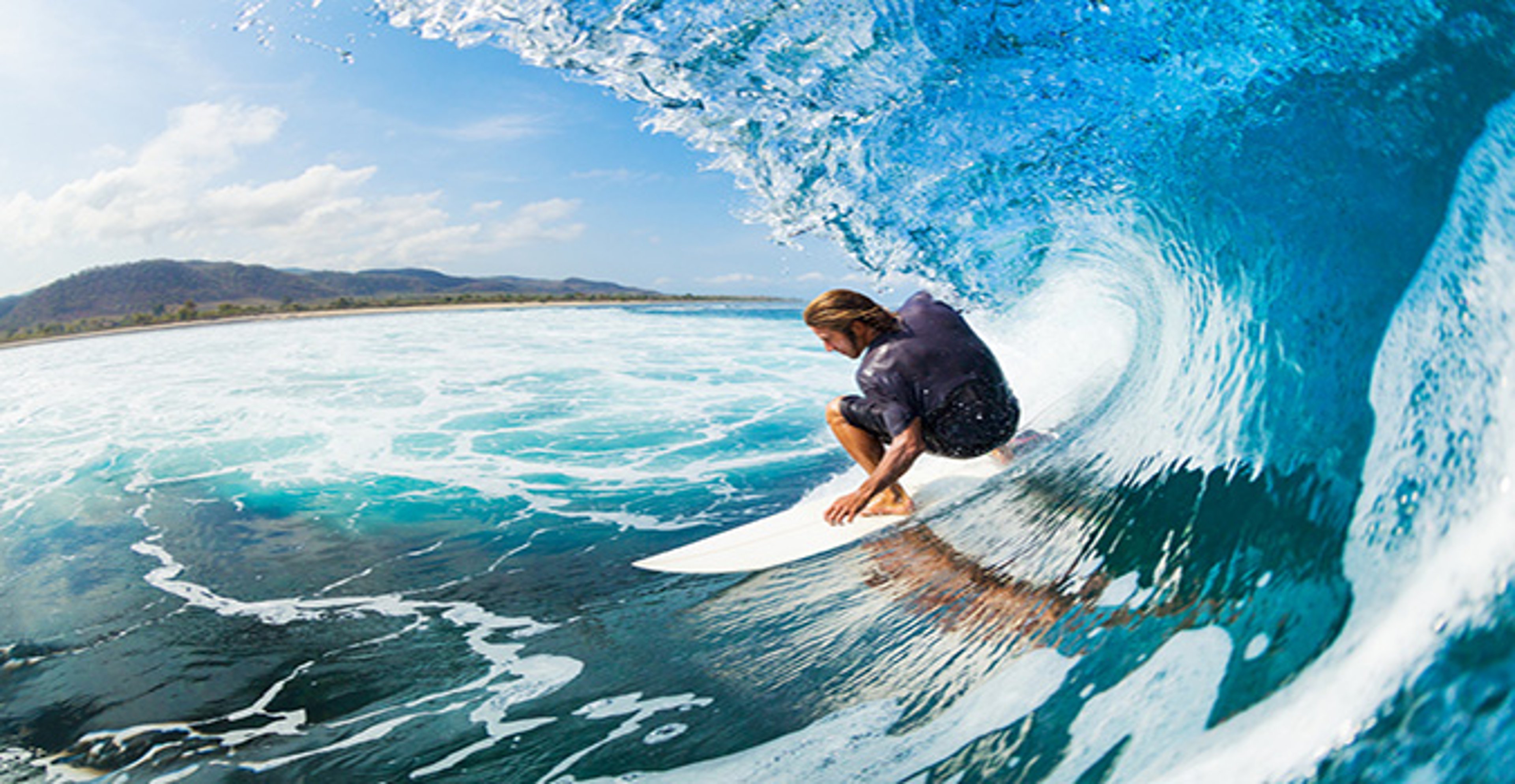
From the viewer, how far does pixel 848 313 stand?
106 inches

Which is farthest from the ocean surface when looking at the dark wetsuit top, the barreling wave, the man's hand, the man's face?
the man's face

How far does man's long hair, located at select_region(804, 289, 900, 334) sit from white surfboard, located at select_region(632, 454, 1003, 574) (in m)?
0.69

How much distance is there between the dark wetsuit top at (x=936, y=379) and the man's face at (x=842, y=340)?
0.07 meters

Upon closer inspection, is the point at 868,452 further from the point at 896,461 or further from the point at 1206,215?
the point at 1206,215

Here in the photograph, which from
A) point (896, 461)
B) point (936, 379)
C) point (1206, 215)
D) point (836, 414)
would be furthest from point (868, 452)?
point (1206, 215)

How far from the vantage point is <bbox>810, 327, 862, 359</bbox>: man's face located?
273cm

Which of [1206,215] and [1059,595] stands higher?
[1206,215]

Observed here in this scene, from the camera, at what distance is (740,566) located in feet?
10.7

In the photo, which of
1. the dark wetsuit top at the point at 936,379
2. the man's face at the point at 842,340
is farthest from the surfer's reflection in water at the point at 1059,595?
the man's face at the point at 842,340

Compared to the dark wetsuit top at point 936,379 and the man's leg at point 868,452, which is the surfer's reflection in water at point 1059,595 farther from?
the dark wetsuit top at point 936,379

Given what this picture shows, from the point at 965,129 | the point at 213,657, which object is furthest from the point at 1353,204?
the point at 213,657

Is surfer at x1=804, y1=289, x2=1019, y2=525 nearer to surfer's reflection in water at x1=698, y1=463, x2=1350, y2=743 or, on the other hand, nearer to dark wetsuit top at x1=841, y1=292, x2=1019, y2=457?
dark wetsuit top at x1=841, y1=292, x2=1019, y2=457

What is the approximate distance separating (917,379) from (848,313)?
13.8 inches

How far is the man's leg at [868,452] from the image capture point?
3084 millimetres
